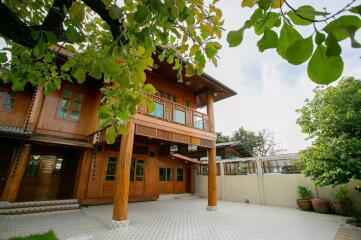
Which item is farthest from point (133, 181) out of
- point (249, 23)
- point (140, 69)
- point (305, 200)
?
point (249, 23)

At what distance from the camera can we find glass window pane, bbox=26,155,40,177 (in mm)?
8562

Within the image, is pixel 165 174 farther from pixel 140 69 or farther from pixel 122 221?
pixel 140 69

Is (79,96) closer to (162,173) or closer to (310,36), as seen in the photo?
(162,173)

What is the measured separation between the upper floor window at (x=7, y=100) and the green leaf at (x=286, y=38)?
36.3 ft

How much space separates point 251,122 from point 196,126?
24.6 m

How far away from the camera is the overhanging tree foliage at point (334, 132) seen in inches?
245

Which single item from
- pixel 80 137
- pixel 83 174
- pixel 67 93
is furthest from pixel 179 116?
pixel 67 93

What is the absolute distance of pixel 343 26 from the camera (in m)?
0.51

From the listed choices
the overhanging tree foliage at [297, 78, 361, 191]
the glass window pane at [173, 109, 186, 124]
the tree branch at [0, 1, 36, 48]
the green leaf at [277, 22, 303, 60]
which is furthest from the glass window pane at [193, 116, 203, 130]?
the green leaf at [277, 22, 303, 60]

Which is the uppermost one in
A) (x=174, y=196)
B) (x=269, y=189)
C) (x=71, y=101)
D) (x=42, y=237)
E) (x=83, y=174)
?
(x=71, y=101)

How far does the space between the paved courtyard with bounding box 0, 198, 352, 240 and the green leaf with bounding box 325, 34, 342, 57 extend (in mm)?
5383

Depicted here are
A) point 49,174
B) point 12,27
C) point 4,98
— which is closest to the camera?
point 12,27

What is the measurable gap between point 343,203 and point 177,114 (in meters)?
7.51

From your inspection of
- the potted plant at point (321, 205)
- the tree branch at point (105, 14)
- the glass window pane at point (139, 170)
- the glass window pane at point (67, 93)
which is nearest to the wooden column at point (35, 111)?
the glass window pane at point (67, 93)
